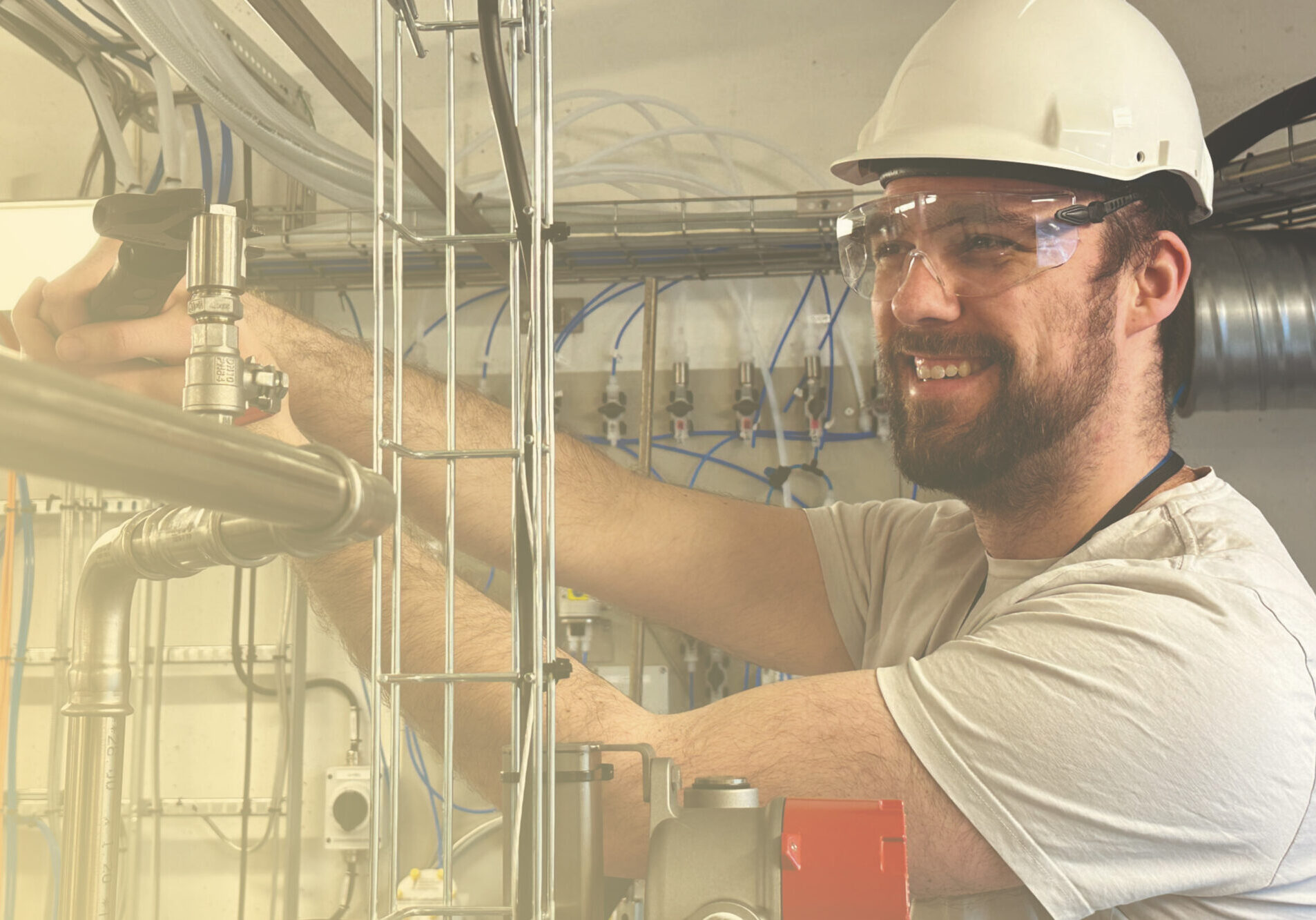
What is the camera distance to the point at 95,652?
450 millimetres

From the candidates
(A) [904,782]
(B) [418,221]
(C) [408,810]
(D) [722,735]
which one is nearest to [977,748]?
(A) [904,782]

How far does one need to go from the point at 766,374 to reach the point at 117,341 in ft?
6.70

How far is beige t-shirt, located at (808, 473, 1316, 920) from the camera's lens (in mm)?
840

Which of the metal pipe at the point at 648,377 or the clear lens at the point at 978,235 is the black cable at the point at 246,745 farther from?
the clear lens at the point at 978,235

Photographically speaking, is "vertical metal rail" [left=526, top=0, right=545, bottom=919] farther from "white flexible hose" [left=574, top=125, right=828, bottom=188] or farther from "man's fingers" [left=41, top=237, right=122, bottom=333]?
"white flexible hose" [left=574, top=125, right=828, bottom=188]

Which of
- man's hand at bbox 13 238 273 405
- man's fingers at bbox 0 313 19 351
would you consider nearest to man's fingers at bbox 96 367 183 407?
man's hand at bbox 13 238 273 405

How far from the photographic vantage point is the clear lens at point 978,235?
112 centimetres

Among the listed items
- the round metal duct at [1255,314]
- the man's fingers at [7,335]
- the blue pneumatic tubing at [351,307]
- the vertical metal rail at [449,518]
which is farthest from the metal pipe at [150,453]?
the blue pneumatic tubing at [351,307]

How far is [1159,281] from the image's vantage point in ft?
3.91

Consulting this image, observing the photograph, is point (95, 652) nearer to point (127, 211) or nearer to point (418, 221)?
point (127, 211)

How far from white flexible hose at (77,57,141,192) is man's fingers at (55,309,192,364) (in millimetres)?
1864

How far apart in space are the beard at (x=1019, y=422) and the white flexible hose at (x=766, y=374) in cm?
135

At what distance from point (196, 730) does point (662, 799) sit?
92.1 inches

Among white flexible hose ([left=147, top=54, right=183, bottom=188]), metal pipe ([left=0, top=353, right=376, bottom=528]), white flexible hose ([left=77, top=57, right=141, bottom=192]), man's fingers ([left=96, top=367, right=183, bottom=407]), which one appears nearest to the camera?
metal pipe ([left=0, top=353, right=376, bottom=528])
